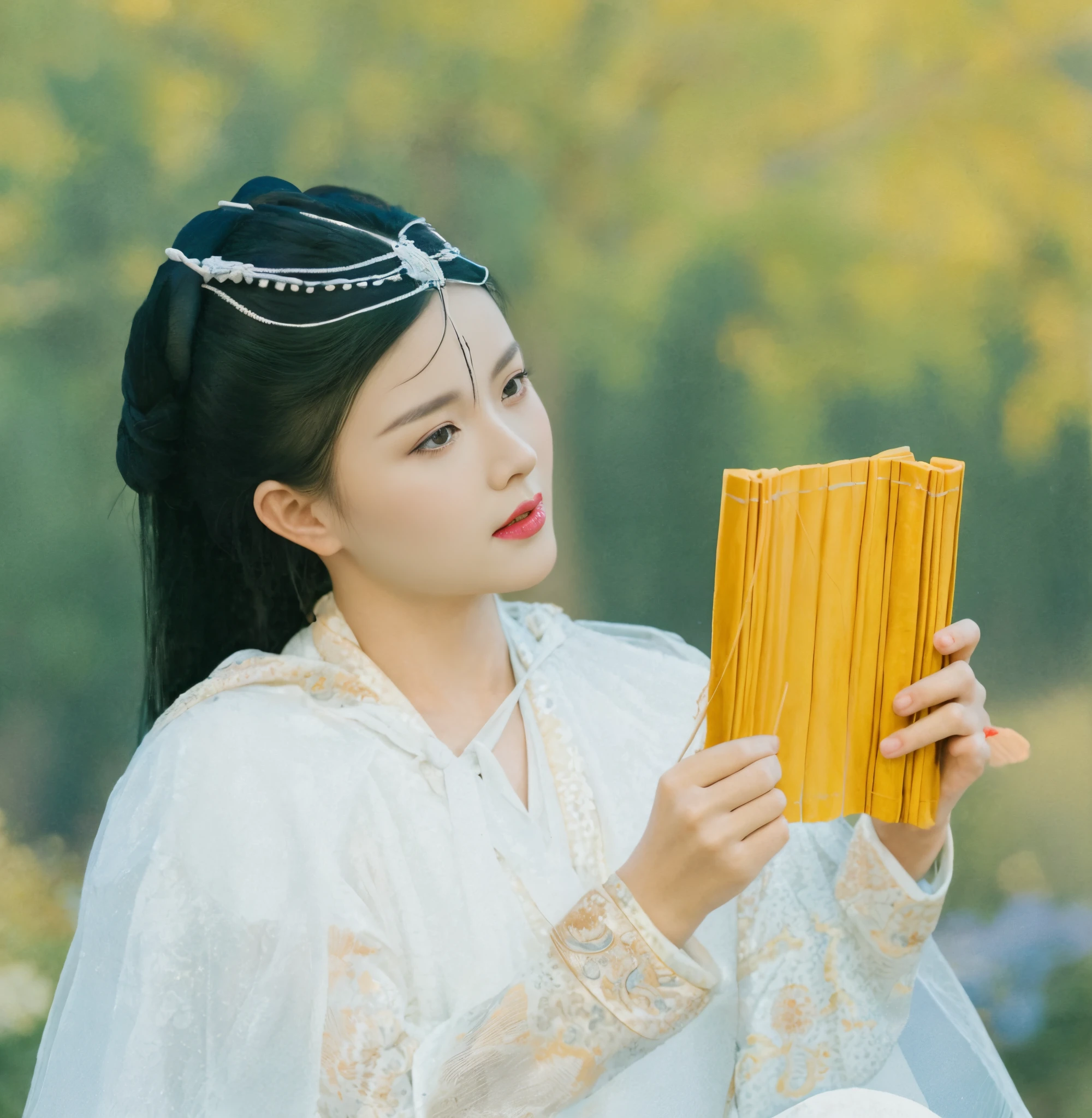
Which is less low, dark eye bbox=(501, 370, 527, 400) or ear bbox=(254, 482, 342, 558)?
dark eye bbox=(501, 370, 527, 400)

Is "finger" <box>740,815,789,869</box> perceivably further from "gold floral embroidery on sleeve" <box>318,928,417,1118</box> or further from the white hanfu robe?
"gold floral embroidery on sleeve" <box>318,928,417,1118</box>

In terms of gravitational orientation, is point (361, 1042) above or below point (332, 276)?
below

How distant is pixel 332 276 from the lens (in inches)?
43.6

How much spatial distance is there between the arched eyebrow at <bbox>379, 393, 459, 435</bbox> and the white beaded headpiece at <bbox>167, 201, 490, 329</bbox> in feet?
0.32

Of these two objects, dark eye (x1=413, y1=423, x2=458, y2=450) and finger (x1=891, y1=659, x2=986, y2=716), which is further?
dark eye (x1=413, y1=423, x2=458, y2=450)

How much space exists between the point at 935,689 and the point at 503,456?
411mm

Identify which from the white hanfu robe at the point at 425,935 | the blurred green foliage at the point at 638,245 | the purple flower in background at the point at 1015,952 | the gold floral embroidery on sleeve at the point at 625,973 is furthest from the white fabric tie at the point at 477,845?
the purple flower in background at the point at 1015,952

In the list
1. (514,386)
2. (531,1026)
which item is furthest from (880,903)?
(514,386)

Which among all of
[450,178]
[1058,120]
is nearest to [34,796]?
[450,178]

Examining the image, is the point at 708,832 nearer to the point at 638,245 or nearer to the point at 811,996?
the point at 811,996

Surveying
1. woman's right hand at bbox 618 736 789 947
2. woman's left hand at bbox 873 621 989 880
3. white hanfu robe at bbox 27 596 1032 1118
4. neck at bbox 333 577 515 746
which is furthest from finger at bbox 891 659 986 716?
neck at bbox 333 577 515 746

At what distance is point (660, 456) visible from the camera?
169 cm

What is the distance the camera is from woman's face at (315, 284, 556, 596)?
1.09 metres

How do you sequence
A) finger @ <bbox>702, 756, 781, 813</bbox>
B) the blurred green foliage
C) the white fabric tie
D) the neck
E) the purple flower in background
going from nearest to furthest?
finger @ <bbox>702, 756, 781, 813</bbox>
the white fabric tie
the neck
the blurred green foliage
the purple flower in background
